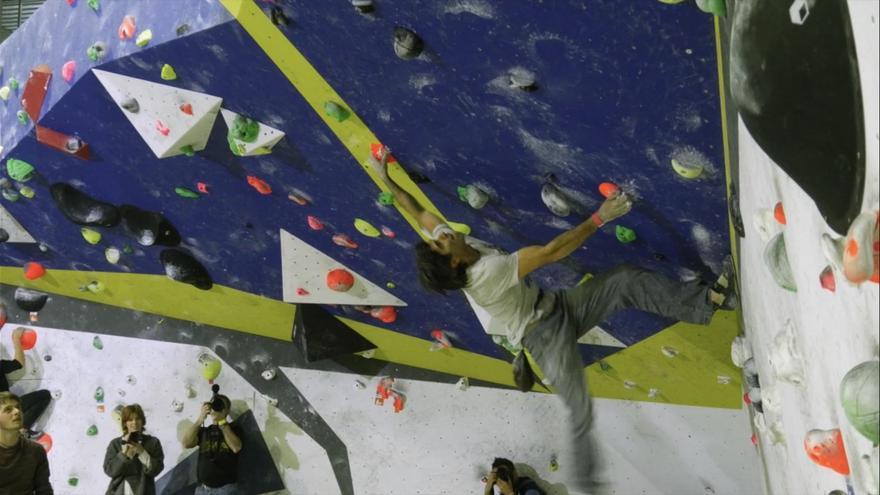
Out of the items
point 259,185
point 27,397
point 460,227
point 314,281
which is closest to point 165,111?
point 259,185

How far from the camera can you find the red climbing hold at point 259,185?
4.13 meters

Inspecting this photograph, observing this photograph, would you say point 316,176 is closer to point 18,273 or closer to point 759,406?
point 759,406

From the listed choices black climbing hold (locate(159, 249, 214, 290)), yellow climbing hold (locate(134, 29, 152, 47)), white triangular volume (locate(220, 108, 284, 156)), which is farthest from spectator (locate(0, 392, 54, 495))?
yellow climbing hold (locate(134, 29, 152, 47))

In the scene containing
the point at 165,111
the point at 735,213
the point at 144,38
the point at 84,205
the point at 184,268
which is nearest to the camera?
the point at 735,213

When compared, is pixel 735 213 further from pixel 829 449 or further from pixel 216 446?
pixel 216 446

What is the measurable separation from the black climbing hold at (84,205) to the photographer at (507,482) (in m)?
2.04

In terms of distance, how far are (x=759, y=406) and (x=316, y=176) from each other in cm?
182

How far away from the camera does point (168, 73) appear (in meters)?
3.75

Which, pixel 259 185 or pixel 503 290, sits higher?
pixel 503 290

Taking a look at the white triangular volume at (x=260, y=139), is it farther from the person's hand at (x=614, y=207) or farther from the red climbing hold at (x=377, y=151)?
the person's hand at (x=614, y=207)

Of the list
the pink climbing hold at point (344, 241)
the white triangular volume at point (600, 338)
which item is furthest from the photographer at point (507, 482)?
the pink climbing hold at point (344, 241)

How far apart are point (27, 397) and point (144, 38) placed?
2.75 metres

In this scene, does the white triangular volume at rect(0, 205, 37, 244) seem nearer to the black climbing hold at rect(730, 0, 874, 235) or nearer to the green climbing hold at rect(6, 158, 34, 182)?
the green climbing hold at rect(6, 158, 34, 182)

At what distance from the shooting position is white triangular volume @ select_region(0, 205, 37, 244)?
4949 mm
